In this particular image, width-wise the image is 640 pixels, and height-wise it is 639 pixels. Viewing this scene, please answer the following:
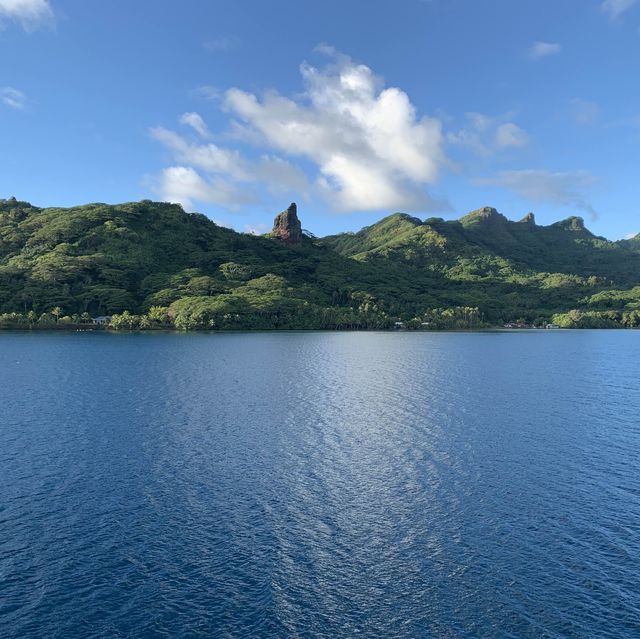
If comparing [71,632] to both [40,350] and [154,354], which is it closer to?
[154,354]

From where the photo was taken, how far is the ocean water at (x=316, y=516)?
97.2 ft

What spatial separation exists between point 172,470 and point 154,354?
11194cm

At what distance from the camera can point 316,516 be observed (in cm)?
4209

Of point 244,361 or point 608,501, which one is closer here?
point 608,501

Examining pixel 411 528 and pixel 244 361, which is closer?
pixel 411 528

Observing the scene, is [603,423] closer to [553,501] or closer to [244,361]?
[553,501]

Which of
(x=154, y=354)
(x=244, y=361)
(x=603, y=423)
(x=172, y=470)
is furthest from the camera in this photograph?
(x=154, y=354)

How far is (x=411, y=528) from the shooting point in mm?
40531

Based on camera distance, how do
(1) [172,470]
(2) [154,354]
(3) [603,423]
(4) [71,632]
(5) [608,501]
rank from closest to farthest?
1. (4) [71,632]
2. (5) [608,501]
3. (1) [172,470]
4. (3) [603,423]
5. (2) [154,354]

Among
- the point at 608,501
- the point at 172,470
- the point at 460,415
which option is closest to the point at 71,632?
the point at 172,470

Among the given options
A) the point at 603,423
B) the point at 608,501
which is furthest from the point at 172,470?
the point at 603,423

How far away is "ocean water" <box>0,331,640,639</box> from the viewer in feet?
97.2

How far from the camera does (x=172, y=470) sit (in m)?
52.8

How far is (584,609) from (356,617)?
14515mm
